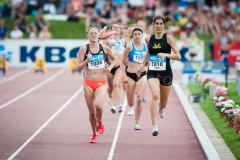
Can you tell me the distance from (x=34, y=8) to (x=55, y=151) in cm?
2581

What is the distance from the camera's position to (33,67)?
106ft

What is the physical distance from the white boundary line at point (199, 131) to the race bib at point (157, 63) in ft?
5.04

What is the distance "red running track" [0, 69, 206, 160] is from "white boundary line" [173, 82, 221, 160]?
0.12 metres

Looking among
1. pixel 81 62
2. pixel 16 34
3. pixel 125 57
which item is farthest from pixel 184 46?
pixel 81 62

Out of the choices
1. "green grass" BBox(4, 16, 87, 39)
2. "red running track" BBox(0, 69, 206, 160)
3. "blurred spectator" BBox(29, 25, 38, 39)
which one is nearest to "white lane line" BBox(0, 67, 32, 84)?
"blurred spectator" BBox(29, 25, 38, 39)

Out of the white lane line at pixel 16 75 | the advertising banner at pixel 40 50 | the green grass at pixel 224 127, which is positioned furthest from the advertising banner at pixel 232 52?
the green grass at pixel 224 127

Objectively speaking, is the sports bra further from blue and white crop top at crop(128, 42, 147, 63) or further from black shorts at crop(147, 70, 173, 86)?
blue and white crop top at crop(128, 42, 147, 63)

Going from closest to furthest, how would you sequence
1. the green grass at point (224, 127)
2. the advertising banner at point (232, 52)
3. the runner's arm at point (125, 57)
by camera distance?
the green grass at point (224, 127), the runner's arm at point (125, 57), the advertising banner at point (232, 52)

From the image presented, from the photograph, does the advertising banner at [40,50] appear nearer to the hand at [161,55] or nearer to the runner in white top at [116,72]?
the runner in white top at [116,72]

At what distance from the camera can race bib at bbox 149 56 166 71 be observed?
12383 mm

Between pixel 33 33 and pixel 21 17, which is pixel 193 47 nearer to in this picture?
pixel 33 33

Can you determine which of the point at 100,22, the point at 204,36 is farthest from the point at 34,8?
the point at 204,36

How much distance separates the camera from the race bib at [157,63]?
1238 cm

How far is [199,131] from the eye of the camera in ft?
44.7
